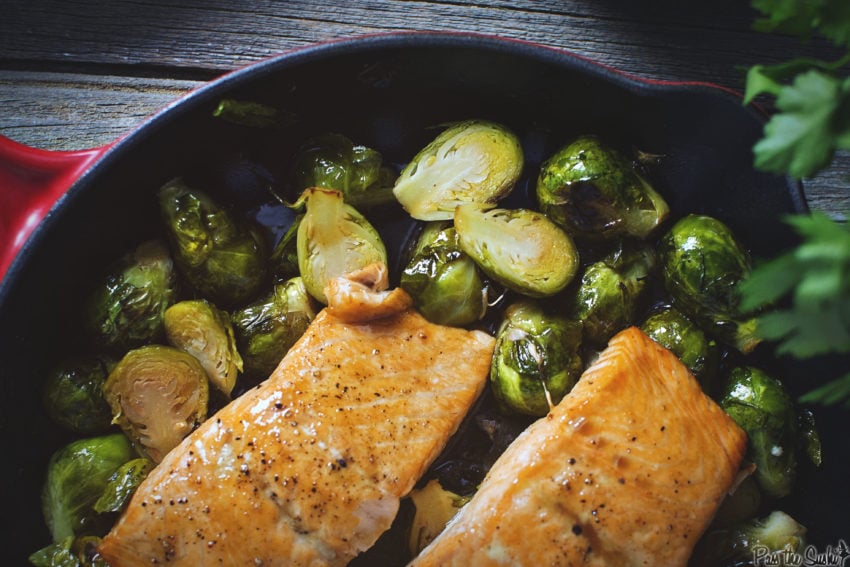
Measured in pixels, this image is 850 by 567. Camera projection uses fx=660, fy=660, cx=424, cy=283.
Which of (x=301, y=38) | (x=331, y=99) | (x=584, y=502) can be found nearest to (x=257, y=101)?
(x=331, y=99)

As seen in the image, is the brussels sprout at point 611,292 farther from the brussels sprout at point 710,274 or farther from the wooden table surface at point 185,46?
the wooden table surface at point 185,46

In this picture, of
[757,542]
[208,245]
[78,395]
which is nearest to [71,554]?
[78,395]

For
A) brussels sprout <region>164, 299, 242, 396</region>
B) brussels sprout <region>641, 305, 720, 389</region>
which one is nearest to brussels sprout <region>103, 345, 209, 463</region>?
brussels sprout <region>164, 299, 242, 396</region>

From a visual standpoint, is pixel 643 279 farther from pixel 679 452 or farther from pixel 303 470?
pixel 303 470

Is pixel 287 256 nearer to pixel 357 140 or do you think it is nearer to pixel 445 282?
pixel 357 140

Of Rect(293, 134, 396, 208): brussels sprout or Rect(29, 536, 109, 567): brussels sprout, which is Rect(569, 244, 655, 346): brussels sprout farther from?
Rect(29, 536, 109, 567): brussels sprout

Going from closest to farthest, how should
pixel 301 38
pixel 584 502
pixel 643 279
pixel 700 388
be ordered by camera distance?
pixel 584 502 → pixel 700 388 → pixel 643 279 → pixel 301 38

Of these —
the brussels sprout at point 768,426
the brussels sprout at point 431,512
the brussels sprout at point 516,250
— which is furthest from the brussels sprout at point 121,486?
the brussels sprout at point 768,426

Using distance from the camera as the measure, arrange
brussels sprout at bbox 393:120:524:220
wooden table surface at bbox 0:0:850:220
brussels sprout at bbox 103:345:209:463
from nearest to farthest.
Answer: brussels sprout at bbox 103:345:209:463
brussels sprout at bbox 393:120:524:220
wooden table surface at bbox 0:0:850:220
